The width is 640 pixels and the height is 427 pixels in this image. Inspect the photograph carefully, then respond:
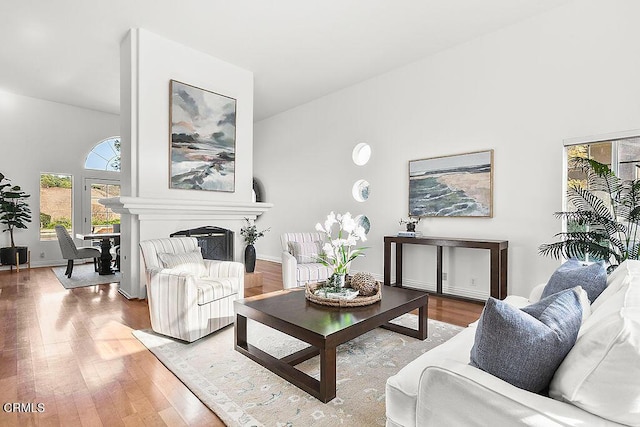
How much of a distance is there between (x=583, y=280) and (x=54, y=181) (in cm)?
862

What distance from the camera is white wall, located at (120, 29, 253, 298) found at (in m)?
4.29

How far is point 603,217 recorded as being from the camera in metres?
3.15

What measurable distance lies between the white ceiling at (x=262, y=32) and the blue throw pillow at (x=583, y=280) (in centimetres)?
303

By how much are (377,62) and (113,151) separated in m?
6.24

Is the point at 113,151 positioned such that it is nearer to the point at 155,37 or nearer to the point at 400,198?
the point at 155,37

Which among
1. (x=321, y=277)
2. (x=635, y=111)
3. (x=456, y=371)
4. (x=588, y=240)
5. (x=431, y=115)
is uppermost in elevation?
(x=431, y=115)

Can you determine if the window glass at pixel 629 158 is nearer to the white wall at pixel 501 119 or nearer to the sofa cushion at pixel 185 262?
the white wall at pixel 501 119

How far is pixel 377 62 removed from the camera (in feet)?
16.8

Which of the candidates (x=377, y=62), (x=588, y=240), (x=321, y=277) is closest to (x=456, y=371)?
(x=588, y=240)

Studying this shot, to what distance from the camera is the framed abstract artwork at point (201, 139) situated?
4672 millimetres

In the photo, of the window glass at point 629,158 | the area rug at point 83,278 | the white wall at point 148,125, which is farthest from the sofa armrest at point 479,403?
the area rug at point 83,278

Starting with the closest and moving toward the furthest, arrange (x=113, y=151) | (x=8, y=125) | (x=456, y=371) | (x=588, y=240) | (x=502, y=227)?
1. (x=456, y=371)
2. (x=588, y=240)
3. (x=502, y=227)
4. (x=8, y=125)
5. (x=113, y=151)

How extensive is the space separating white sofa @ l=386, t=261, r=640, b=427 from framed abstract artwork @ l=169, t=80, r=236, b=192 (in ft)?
14.1

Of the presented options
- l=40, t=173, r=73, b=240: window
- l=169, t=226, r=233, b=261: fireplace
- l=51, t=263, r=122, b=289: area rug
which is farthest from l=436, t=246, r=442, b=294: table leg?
l=40, t=173, r=73, b=240: window
